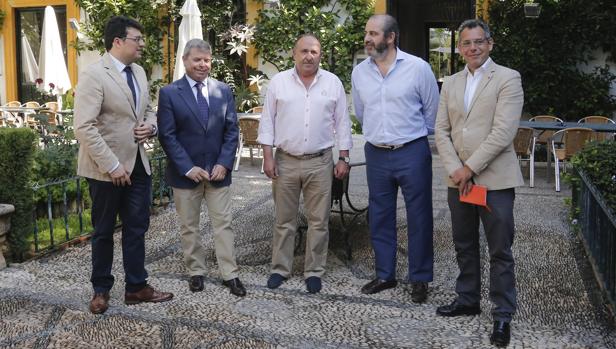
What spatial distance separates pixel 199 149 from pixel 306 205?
2.65 feet

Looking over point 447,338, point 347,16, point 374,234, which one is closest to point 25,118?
point 347,16

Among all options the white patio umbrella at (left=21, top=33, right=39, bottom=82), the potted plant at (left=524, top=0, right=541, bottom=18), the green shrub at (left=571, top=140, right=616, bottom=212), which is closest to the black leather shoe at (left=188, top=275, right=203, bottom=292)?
the green shrub at (left=571, top=140, right=616, bottom=212)

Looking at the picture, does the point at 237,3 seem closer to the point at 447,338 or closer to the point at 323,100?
the point at 323,100

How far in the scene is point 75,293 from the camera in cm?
444

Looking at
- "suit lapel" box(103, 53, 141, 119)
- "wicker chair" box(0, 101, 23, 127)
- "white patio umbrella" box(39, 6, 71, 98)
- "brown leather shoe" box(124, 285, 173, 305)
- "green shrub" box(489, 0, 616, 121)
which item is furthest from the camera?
"white patio umbrella" box(39, 6, 71, 98)

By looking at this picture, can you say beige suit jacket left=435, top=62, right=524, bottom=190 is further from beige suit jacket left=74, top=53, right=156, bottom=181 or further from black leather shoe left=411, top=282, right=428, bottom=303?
beige suit jacket left=74, top=53, right=156, bottom=181

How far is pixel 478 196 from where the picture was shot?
3646mm

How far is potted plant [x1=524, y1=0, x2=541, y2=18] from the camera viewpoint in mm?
10672

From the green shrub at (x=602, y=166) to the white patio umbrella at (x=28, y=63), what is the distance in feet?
38.2

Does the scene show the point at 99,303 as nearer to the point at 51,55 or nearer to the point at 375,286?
the point at 375,286

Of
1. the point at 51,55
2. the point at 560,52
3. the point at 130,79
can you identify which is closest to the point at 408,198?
the point at 130,79

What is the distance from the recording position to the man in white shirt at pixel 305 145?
174 inches

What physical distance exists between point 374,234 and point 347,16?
8720mm

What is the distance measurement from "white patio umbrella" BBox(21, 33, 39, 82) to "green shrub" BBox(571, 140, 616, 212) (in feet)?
38.2
